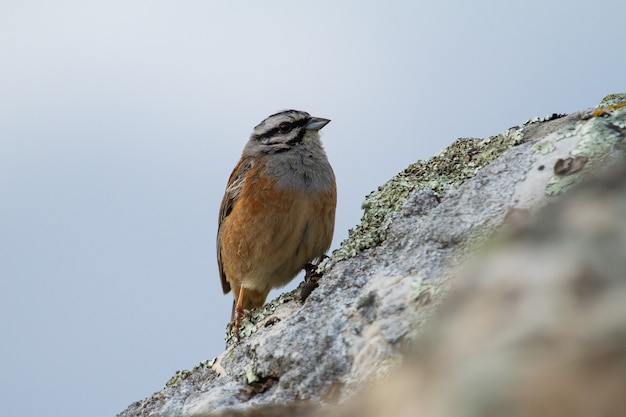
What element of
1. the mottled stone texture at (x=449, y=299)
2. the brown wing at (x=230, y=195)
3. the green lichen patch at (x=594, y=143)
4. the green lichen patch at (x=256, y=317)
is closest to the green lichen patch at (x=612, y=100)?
the mottled stone texture at (x=449, y=299)

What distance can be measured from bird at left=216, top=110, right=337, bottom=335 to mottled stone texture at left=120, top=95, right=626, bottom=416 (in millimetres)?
1611

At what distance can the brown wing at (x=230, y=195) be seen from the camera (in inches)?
296

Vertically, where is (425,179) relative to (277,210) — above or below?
below

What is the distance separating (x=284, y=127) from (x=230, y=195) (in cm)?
78

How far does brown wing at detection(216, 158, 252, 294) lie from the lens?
24.7 feet

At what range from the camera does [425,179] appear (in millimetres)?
5305

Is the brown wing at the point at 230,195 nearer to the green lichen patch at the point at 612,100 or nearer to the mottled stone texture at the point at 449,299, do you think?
the mottled stone texture at the point at 449,299

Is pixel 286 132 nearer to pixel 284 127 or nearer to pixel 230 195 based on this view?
pixel 284 127

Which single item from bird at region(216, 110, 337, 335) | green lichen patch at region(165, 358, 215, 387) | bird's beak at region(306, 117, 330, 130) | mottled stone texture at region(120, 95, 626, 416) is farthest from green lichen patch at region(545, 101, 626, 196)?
bird's beak at region(306, 117, 330, 130)

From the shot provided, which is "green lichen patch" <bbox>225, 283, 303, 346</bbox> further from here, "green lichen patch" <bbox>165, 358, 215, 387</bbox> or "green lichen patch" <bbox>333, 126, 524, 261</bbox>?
"green lichen patch" <bbox>333, 126, 524, 261</bbox>

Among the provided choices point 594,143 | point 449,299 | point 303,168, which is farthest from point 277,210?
point 449,299

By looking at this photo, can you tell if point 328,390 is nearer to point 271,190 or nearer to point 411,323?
point 411,323

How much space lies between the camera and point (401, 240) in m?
4.64

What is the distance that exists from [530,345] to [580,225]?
0.90ft
